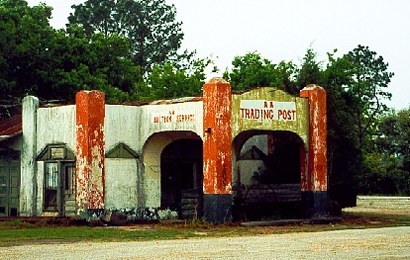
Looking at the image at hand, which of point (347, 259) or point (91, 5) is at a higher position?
point (91, 5)

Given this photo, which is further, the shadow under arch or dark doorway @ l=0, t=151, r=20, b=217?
dark doorway @ l=0, t=151, r=20, b=217

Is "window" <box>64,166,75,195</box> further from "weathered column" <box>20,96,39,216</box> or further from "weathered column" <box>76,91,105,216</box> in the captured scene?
"weathered column" <box>20,96,39,216</box>

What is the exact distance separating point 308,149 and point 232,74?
23811mm

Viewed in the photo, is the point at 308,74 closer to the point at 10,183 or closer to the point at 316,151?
the point at 316,151

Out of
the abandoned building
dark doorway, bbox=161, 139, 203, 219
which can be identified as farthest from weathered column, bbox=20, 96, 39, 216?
dark doorway, bbox=161, 139, 203, 219

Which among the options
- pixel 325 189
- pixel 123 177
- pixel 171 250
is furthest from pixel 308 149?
pixel 171 250

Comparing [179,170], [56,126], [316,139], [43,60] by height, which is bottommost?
[179,170]

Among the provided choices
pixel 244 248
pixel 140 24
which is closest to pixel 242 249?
pixel 244 248

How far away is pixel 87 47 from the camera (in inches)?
1861

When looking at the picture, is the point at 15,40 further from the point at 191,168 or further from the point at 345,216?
the point at 345,216

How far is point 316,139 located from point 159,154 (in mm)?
6008

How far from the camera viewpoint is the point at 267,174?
37562 mm

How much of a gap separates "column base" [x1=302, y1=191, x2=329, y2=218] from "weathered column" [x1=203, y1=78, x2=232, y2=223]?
409cm

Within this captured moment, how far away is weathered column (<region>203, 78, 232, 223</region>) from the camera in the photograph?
3136cm
